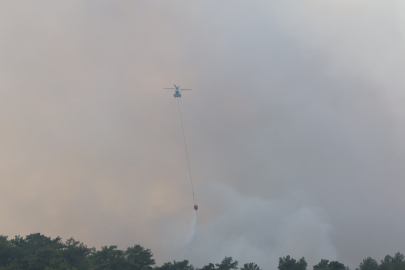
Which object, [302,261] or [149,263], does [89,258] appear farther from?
[302,261]

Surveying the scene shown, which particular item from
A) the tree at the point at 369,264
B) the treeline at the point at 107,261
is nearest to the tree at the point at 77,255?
the treeline at the point at 107,261

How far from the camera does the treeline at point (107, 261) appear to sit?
97500 millimetres

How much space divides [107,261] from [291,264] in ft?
178

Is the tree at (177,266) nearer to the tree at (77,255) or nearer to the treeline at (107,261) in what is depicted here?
the treeline at (107,261)

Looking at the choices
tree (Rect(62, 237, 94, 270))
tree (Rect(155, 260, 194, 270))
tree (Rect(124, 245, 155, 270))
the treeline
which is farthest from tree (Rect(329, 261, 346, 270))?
tree (Rect(62, 237, 94, 270))

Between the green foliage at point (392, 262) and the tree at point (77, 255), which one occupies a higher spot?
the tree at point (77, 255)

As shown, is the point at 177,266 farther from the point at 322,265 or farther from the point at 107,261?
the point at 322,265

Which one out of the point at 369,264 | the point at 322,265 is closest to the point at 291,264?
the point at 322,265

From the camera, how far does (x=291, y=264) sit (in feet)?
337

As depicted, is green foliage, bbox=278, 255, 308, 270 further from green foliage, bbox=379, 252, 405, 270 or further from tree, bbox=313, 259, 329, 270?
green foliage, bbox=379, 252, 405, 270

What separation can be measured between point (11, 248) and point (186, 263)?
2141 inches

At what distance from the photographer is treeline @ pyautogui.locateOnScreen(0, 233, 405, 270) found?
97500 mm

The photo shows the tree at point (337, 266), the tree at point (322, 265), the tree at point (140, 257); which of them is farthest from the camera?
the tree at point (140, 257)

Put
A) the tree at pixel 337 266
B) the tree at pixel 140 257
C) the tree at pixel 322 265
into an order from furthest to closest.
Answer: the tree at pixel 140 257 < the tree at pixel 322 265 < the tree at pixel 337 266
